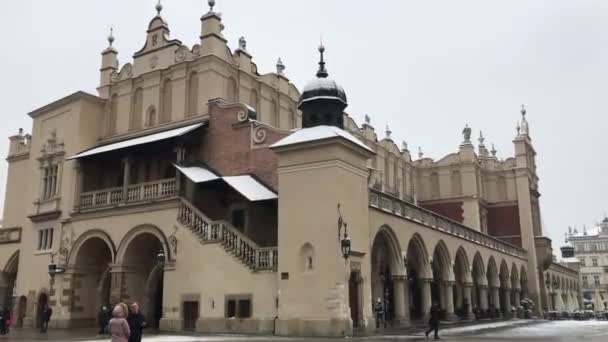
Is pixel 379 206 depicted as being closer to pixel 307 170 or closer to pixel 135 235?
pixel 307 170

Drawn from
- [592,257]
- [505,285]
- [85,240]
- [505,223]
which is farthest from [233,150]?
[592,257]

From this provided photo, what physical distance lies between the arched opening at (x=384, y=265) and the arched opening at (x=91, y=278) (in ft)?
47.2

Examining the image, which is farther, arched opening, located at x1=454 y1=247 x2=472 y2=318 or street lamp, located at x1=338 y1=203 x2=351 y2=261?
arched opening, located at x1=454 y1=247 x2=472 y2=318

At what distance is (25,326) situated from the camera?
35.7 meters

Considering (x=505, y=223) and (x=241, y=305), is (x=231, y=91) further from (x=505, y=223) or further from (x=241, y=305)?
(x=505, y=223)

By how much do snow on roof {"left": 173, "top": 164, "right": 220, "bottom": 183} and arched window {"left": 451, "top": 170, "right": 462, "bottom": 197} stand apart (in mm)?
31232

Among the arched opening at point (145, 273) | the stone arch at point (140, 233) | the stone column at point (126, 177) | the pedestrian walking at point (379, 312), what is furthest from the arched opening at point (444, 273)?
the stone column at point (126, 177)

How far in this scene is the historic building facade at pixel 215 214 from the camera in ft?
82.9

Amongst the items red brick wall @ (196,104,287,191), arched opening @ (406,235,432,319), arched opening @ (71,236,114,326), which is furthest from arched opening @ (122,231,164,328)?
arched opening @ (406,235,432,319)

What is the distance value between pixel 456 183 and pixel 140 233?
110 feet

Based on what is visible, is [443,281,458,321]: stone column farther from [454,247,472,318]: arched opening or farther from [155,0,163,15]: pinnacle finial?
[155,0,163,15]: pinnacle finial

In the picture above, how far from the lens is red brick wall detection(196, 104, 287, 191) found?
2958 centimetres

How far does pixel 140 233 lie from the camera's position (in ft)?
102

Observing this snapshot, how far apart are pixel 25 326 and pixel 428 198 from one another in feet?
117
